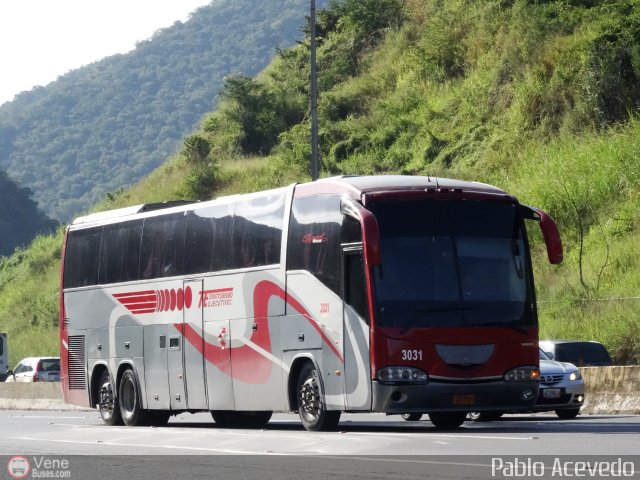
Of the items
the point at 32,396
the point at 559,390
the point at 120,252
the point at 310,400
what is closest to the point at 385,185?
the point at 310,400

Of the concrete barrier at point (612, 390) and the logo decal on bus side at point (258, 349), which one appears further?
the concrete barrier at point (612, 390)

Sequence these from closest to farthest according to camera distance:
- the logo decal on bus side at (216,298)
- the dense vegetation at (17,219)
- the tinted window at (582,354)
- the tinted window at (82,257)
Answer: the logo decal on bus side at (216,298)
the tinted window at (82,257)
the tinted window at (582,354)
the dense vegetation at (17,219)

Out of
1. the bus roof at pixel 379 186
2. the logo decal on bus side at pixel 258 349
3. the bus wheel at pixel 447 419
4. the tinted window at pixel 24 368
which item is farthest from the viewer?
the tinted window at pixel 24 368

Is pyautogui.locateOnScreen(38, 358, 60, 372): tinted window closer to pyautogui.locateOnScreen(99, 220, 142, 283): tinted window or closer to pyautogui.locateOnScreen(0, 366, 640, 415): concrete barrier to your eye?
pyautogui.locateOnScreen(99, 220, 142, 283): tinted window

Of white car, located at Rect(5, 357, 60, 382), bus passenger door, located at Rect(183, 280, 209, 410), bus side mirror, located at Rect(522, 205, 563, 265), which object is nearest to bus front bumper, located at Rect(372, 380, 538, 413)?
bus side mirror, located at Rect(522, 205, 563, 265)

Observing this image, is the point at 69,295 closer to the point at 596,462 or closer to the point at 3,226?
the point at 596,462

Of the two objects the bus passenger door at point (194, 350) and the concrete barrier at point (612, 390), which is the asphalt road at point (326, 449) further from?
the concrete barrier at point (612, 390)

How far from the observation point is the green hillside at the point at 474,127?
38.8 metres

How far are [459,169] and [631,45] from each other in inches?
278

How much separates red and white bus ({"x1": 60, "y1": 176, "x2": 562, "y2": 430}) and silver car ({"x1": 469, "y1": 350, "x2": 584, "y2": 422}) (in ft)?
11.3

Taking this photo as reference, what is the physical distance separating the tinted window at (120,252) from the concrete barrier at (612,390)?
27.7 feet

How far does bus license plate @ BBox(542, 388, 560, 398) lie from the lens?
24500 mm

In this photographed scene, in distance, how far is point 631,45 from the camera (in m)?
45.1

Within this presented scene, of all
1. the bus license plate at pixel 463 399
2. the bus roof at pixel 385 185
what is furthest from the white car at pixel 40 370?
the bus license plate at pixel 463 399
